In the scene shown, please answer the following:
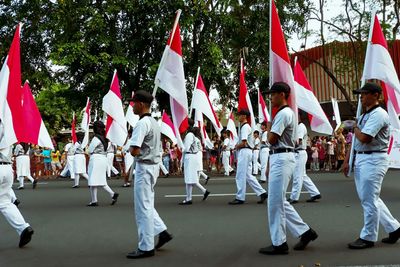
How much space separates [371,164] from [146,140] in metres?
2.76

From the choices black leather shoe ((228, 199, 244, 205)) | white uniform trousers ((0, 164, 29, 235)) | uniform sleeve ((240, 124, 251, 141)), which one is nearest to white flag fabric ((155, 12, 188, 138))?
white uniform trousers ((0, 164, 29, 235))

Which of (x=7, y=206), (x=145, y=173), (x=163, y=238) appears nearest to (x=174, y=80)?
(x=145, y=173)

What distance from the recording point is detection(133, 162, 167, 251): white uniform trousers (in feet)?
18.5

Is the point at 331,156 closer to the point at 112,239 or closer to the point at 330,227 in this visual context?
the point at 330,227

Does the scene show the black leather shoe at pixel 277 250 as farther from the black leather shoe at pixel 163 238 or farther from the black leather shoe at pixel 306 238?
the black leather shoe at pixel 163 238

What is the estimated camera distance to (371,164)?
229 inches

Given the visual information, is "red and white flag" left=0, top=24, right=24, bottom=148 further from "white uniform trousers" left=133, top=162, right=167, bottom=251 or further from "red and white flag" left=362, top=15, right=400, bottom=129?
"red and white flag" left=362, top=15, right=400, bottom=129

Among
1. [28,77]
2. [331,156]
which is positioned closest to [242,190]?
[331,156]

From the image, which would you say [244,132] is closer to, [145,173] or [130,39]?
[145,173]

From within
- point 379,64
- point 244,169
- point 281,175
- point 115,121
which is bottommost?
point 244,169

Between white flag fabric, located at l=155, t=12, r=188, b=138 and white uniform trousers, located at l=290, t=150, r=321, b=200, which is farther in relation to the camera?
white uniform trousers, located at l=290, t=150, r=321, b=200

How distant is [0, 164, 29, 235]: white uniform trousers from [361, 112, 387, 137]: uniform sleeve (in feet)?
14.6

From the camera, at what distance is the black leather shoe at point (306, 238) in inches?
227

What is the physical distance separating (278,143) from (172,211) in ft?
13.6
